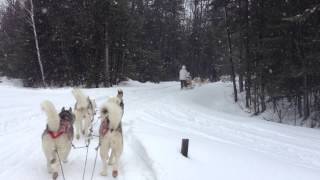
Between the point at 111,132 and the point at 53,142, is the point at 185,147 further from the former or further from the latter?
the point at 53,142

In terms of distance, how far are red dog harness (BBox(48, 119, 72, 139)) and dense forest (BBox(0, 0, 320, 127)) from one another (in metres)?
10.3

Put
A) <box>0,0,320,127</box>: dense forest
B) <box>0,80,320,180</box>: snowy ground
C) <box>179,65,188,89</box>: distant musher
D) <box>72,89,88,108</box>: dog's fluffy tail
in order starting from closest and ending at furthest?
<box>0,80,320,180</box>: snowy ground, <box>72,89,88,108</box>: dog's fluffy tail, <box>0,0,320,127</box>: dense forest, <box>179,65,188,89</box>: distant musher

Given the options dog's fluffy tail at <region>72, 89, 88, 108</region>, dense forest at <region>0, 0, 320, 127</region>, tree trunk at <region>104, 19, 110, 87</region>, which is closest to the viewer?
dog's fluffy tail at <region>72, 89, 88, 108</region>

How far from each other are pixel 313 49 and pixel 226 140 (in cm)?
752

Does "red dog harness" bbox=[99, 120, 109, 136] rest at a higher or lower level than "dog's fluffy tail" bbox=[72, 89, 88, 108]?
lower

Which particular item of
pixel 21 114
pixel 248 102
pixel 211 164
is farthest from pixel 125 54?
pixel 211 164

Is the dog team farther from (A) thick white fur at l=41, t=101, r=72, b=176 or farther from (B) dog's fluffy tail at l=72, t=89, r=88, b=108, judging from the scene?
(B) dog's fluffy tail at l=72, t=89, r=88, b=108

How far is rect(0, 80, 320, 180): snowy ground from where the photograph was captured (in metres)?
8.68

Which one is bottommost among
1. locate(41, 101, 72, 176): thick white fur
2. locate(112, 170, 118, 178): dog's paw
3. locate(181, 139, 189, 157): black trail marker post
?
locate(112, 170, 118, 178): dog's paw

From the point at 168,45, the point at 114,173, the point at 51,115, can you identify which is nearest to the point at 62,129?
the point at 51,115

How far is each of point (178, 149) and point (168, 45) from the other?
55.8 meters

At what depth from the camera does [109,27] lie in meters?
36.7

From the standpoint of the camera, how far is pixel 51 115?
25.2 ft

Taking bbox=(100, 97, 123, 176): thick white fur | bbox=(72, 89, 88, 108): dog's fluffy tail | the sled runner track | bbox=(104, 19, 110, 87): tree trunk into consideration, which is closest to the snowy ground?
the sled runner track
